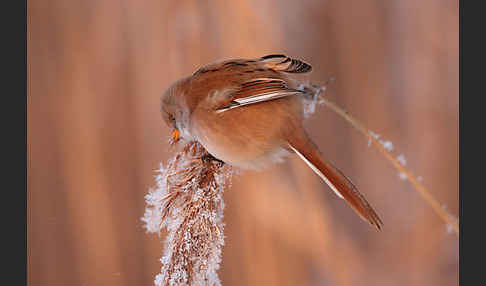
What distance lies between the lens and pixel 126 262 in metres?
1.35

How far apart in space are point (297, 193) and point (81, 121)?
0.74 m

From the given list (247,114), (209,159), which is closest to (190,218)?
(209,159)

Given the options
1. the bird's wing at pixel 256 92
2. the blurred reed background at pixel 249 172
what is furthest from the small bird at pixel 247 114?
the blurred reed background at pixel 249 172

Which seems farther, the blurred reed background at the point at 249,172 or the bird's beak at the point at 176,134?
the blurred reed background at the point at 249,172

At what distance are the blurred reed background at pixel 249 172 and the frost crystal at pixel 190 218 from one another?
0.44 meters

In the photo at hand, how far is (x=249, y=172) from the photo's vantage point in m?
1.28

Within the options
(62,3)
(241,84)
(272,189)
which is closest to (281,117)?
(241,84)

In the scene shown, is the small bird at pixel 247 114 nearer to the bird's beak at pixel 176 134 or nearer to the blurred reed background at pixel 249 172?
the bird's beak at pixel 176 134

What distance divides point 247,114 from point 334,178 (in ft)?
0.76

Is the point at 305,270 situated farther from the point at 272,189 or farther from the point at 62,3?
the point at 62,3

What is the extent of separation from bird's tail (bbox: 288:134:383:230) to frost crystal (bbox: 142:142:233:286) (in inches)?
6.9

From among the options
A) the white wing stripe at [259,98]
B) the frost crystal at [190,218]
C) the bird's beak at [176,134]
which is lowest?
the frost crystal at [190,218]

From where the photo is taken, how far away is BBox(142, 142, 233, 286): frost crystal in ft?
2.66

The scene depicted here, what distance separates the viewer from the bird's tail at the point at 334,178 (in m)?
0.70
